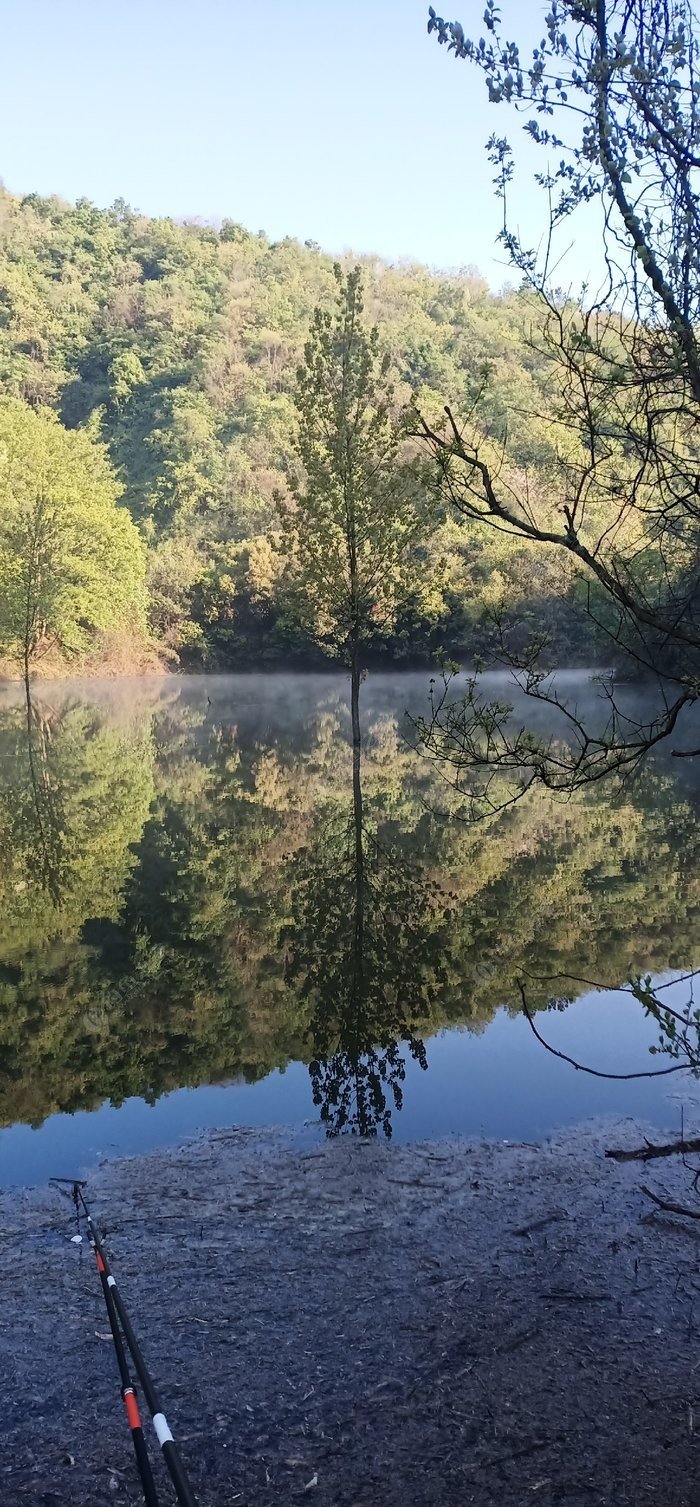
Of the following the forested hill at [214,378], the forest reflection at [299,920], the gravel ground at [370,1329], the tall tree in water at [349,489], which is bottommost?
the gravel ground at [370,1329]

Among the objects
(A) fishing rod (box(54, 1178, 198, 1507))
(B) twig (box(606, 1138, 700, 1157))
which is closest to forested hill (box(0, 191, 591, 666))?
(B) twig (box(606, 1138, 700, 1157))

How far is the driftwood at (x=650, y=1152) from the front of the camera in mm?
6473

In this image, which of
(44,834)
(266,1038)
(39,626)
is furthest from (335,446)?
(39,626)

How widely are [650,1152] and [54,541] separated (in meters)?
40.5

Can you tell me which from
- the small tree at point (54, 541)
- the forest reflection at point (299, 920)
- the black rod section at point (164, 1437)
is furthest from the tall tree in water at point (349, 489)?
the small tree at point (54, 541)

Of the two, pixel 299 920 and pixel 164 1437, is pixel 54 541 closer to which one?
pixel 299 920

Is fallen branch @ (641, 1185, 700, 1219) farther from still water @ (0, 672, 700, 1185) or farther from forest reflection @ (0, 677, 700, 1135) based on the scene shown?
forest reflection @ (0, 677, 700, 1135)

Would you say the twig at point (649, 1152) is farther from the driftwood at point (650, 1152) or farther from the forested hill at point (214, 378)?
the forested hill at point (214, 378)

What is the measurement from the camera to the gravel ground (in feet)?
12.7

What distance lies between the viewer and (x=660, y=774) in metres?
24.7

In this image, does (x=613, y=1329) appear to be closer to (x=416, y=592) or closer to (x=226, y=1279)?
(x=226, y=1279)

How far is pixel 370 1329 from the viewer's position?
472 cm

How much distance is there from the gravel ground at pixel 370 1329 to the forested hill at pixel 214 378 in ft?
148

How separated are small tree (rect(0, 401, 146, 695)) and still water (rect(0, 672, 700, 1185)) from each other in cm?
2147
